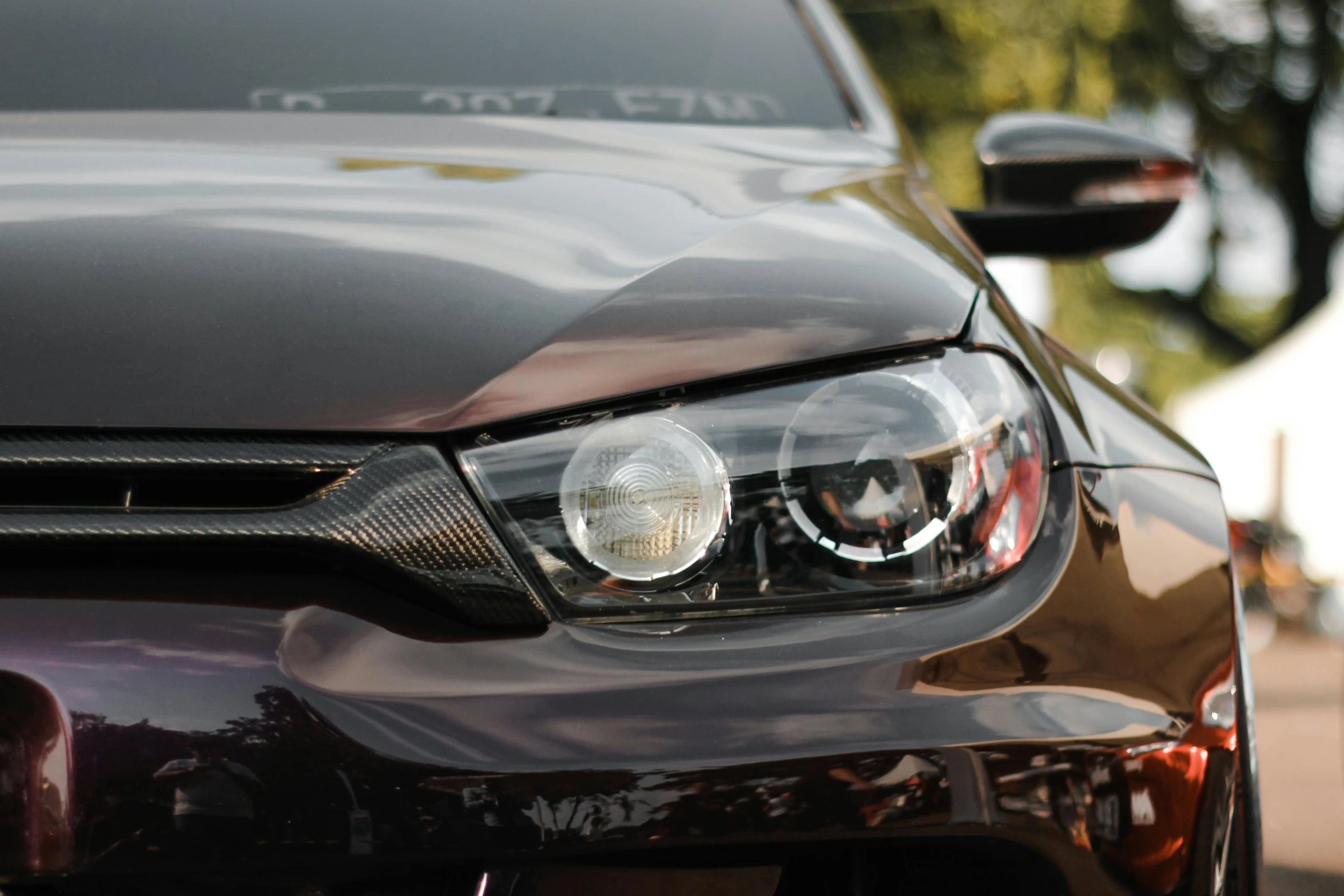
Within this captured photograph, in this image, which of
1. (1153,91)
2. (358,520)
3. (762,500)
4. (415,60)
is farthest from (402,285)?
(1153,91)

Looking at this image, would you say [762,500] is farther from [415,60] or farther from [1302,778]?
[1302,778]

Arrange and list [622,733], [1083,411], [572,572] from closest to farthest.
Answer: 1. [622,733]
2. [572,572]
3. [1083,411]

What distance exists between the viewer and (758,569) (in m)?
1.08

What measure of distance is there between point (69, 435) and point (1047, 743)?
29.5 inches

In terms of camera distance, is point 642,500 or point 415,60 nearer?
point 642,500

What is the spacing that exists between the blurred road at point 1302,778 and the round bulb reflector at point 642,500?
1.20 m

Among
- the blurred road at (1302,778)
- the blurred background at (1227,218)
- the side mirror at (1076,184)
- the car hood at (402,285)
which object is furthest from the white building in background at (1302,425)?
the car hood at (402,285)

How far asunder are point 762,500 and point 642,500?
94 mm

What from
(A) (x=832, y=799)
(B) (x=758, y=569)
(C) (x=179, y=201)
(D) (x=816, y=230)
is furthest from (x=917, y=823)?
(C) (x=179, y=201)

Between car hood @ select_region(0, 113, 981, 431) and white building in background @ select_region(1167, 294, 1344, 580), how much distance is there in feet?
76.0

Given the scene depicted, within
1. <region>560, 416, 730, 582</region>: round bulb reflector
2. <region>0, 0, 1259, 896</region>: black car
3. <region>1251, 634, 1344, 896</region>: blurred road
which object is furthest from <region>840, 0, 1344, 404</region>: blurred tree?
<region>560, 416, 730, 582</region>: round bulb reflector

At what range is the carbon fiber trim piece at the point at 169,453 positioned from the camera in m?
1.02

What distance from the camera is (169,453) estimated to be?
1.03m

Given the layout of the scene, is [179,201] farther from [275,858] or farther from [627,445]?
[275,858]
